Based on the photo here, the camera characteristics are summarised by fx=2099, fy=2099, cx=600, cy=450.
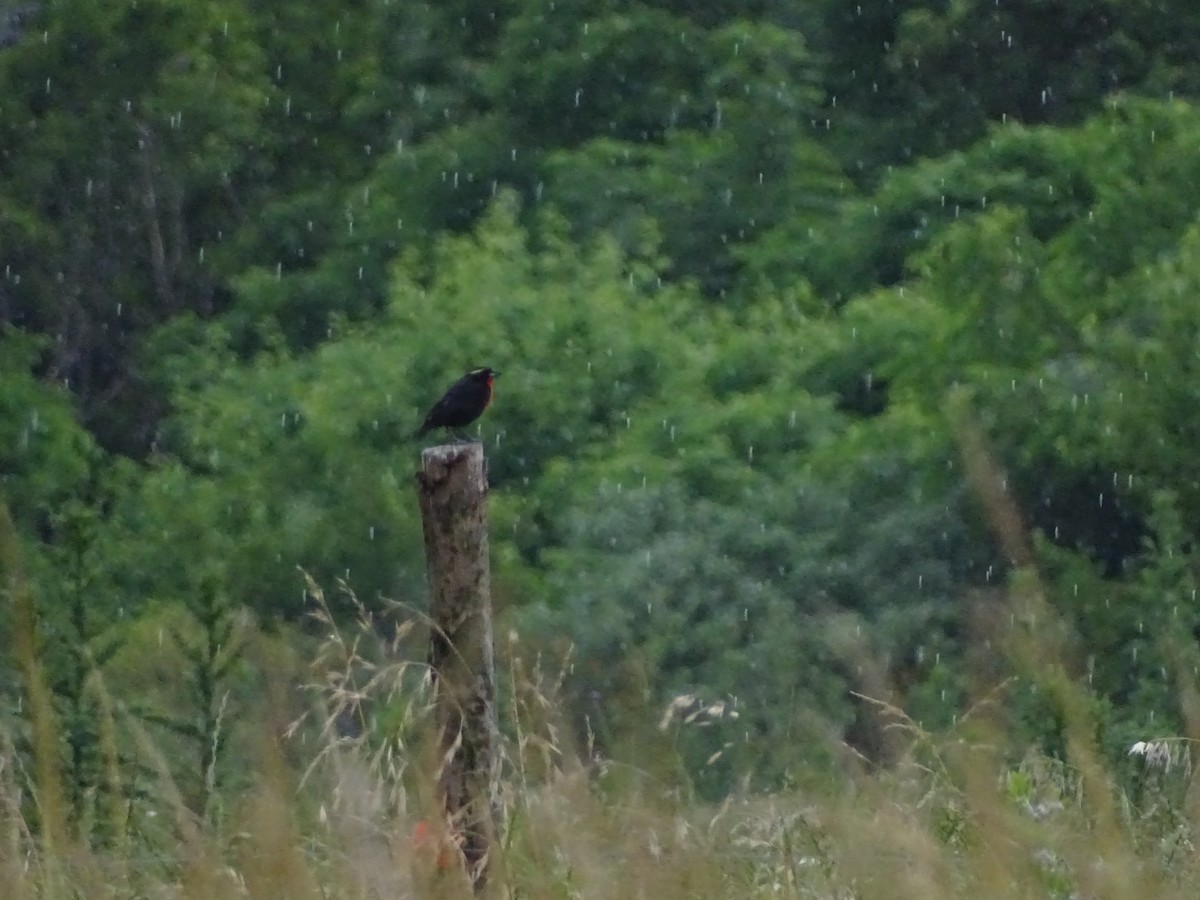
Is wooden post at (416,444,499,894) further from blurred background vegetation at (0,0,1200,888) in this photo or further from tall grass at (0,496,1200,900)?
blurred background vegetation at (0,0,1200,888)

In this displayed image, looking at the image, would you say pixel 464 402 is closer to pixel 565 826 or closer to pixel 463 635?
pixel 463 635

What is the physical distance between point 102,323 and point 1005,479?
14810 mm

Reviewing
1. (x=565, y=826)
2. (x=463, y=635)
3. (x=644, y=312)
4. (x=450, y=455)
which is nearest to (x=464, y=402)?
(x=450, y=455)

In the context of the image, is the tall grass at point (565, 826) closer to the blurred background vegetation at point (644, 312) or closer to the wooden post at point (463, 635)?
the wooden post at point (463, 635)

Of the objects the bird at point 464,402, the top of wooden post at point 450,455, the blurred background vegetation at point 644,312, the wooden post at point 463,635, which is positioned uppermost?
the top of wooden post at point 450,455

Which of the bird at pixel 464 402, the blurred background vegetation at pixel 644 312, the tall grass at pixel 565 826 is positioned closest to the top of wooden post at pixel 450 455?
the tall grass at pixel 565 826

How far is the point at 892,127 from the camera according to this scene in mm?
22875

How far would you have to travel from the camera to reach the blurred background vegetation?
15.2 m

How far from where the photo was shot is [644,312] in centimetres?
2150

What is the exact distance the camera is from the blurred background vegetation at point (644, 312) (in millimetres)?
15195

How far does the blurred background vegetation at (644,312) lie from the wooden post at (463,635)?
643 cm

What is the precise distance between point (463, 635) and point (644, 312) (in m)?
18.5

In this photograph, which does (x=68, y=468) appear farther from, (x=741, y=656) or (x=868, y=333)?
(x=741, y=656)

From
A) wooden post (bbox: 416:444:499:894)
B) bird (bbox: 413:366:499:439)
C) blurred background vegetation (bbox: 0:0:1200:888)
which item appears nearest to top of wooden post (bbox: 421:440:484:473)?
wooden post (bbox: 416:444:499:894)
